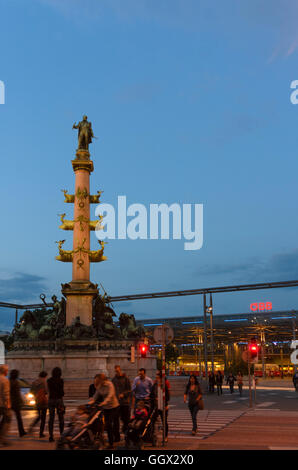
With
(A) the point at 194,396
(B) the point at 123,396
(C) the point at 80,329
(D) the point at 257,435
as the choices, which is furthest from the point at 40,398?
(C) the point at 80,329

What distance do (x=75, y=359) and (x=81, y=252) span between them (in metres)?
9.26

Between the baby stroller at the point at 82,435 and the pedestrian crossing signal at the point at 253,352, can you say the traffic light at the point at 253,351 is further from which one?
the baby stroller at the point at 82,435

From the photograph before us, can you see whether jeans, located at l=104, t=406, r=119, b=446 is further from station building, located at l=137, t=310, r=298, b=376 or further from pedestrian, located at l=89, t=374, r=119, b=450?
station building, located at l=137, t=310, r=298, b=376

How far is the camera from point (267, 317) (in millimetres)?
85062

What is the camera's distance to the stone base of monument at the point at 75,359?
43.3m

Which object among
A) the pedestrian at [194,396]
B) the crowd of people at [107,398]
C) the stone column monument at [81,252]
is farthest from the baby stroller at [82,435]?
the stone column monument at [81,252]

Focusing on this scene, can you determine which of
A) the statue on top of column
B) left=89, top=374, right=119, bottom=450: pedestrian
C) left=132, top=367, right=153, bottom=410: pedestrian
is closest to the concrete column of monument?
the statue on top of column

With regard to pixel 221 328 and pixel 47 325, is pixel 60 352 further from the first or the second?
pixel 221 328

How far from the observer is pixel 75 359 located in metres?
43.7

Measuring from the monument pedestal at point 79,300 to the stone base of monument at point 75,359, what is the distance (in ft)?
8.69

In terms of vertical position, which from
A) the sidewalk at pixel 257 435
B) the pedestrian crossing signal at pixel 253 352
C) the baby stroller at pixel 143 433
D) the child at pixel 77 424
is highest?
the pedestrian crossing signal at pixel 253 352

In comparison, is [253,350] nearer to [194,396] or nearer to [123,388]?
[194,396]

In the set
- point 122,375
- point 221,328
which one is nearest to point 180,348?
point 221,328
